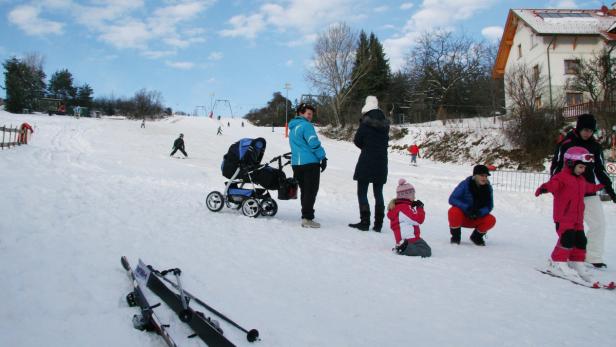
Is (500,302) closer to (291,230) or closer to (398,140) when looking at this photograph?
(291,230)

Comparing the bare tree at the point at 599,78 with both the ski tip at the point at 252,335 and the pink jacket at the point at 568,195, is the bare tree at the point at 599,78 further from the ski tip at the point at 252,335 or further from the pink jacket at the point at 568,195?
the ski tip at the point at 252,335

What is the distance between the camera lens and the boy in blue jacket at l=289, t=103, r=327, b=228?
6180 mm

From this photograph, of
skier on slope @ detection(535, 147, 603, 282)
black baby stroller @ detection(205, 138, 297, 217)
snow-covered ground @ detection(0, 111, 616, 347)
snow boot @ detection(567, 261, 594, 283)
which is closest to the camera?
snow-covered ground @ detection(0, 111, 616, 347)

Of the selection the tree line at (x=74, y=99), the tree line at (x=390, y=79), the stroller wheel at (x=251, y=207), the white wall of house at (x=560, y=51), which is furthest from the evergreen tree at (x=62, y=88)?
the stroller wheel at (x=251, y=207)

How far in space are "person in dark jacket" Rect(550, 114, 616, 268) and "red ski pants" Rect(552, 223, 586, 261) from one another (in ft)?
1.93

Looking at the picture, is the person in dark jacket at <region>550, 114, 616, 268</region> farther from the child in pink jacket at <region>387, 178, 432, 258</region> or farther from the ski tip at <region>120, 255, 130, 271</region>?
the ski tip at <region>120, 255, 130, 271</region>

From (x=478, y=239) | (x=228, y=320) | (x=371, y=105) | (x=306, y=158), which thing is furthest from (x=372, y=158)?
(x=228, y=320)

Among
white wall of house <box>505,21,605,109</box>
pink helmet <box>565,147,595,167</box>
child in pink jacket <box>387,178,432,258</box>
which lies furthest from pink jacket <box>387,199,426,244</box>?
white wall of house <box>505,21,605,109</box>

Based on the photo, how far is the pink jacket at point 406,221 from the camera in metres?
4.98

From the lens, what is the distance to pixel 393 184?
560 inches

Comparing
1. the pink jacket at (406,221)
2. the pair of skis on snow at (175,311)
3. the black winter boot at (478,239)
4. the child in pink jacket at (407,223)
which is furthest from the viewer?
the black winter boot at (478,239)

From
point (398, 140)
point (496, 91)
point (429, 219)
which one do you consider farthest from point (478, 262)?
point (496, 91)

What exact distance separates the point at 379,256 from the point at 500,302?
156cm

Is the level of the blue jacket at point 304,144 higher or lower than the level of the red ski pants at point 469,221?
higher
